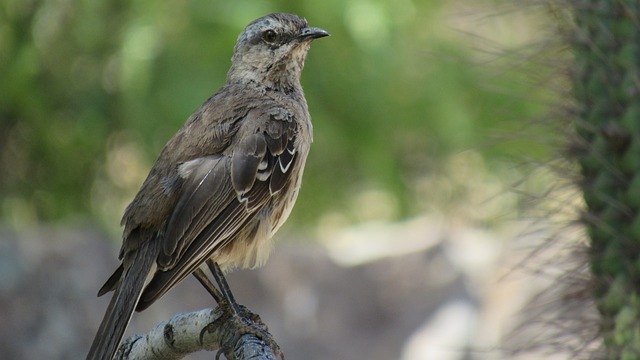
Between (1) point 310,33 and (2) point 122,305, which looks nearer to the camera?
(2) point 122,305

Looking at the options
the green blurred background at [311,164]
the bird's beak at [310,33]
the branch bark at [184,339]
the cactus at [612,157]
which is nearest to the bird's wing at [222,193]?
the branch bark at [184,339]

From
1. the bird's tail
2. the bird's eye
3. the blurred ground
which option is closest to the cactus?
the bird's eye

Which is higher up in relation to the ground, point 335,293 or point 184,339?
point 335,293

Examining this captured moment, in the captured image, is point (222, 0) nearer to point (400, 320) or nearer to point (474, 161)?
point (474, 161)

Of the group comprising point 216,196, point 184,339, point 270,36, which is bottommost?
point 184,339

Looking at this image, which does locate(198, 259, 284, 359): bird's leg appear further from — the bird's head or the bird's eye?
the bird's eye

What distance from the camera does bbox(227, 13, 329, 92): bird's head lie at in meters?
4.67

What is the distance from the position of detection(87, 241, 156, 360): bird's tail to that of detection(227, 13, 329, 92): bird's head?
3.49 feet

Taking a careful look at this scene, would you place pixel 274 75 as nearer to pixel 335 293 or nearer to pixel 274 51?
pixel 274 51

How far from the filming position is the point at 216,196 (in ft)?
13.5

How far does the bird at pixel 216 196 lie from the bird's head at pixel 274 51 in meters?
0.11

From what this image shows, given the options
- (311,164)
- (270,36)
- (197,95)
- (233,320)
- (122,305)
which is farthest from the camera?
(311,164)

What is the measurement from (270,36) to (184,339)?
1689 millimetres

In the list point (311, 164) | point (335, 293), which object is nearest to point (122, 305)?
point (311, 164)
